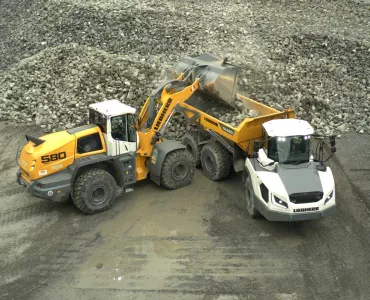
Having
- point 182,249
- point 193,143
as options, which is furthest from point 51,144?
point 193,143

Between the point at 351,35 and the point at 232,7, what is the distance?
5375 millimetres

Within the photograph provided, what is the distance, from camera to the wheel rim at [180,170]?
1028 cm

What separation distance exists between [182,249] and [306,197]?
8.01 feet

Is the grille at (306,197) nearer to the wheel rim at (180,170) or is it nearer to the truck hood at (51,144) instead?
the wheel rim at (180,170)

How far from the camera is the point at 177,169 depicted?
1038 centimetres

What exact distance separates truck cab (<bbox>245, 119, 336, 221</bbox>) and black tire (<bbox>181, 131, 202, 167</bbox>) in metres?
2.17

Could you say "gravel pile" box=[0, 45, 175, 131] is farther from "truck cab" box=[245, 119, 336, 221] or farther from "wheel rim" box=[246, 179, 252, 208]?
"truck cab" box=[245, 119, 336, 221]

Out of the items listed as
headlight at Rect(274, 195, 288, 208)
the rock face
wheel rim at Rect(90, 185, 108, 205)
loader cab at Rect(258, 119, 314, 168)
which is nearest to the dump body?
the rock face

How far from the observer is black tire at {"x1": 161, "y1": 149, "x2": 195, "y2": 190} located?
1014 centimetres

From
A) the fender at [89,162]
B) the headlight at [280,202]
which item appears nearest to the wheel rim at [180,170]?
the fender at [89,162]

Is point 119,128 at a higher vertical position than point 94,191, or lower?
higher

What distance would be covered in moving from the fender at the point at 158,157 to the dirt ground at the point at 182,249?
0.42m

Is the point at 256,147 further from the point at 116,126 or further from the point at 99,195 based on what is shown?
the point at 99,195

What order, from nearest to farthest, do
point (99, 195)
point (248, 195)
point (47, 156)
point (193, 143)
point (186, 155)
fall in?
point (47, 156) < point (248, 195) < point (99, 195) < point (186, 155) < point (193, 143)
